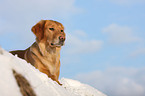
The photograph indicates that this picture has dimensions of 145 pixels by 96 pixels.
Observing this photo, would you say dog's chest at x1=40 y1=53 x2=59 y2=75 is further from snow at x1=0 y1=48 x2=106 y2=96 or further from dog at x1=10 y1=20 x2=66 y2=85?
snow at x1=0 y1=48 x2=106 y2=96

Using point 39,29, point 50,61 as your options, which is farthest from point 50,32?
point 50,61

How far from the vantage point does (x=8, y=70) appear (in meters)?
2.81

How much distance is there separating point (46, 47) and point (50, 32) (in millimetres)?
469

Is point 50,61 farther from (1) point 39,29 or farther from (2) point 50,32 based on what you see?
(1) point 39,29

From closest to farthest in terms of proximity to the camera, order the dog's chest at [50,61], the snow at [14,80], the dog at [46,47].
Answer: the snow at [14,80] < the dog at [46,47] < the dog's chest at [50,61]

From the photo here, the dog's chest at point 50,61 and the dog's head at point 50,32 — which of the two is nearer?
the dog's head at point 50,32

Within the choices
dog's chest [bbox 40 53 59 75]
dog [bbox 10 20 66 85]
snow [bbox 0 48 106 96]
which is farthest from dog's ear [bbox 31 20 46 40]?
snow [bbox 0 48 106 96]

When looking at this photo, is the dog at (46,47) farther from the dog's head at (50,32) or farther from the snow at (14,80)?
the snow at (14,80)

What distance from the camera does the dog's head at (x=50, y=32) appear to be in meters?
6.71

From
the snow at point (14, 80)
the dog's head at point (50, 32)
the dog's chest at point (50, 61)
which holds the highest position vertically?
the dog's head at point (50, 32)

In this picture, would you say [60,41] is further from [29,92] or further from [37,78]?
[29,92]

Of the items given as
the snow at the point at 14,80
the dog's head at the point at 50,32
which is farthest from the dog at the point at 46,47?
the snow at the point at 14,80

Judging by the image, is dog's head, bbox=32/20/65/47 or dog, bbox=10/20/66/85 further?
dog, bbox=10/20/66/85

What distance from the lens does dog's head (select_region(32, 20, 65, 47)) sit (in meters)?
6.71
